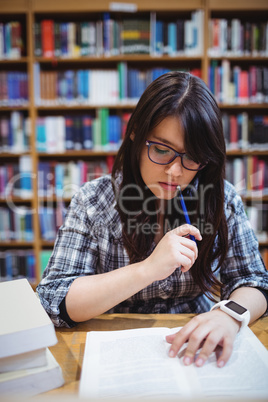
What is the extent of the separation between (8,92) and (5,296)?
2045 mm

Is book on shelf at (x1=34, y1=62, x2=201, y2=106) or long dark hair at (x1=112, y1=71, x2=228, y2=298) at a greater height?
book on shelf at (x1=34, y1=62, x2=201, y2=106)

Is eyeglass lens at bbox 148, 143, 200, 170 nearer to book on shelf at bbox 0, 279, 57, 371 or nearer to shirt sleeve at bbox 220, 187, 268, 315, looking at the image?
shirt sleeve at bbox 220, 187, 268, 315

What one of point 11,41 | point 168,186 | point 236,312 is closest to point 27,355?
point 236,312

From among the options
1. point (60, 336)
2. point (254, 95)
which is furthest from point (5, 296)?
point (254, 95)

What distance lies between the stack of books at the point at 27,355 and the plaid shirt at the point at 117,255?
0.30 metres

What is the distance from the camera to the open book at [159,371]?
508mm

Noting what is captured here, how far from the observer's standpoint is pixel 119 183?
1.02 metres

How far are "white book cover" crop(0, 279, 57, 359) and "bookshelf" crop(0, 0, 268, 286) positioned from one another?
1.82m

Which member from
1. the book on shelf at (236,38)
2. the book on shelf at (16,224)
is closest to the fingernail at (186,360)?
the book on shelf at (16,224)

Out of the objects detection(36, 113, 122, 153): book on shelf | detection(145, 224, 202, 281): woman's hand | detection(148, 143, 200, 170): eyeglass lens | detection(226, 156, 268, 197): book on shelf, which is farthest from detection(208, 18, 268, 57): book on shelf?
detection(145, 224, 202, 281): woman's hand

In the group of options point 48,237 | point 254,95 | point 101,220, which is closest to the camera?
point 101,220

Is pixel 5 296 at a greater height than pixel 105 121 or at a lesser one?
lesser

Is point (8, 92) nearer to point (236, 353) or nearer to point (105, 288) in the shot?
point (105, 288)

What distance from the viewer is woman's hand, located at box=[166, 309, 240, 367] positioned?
59 cm
